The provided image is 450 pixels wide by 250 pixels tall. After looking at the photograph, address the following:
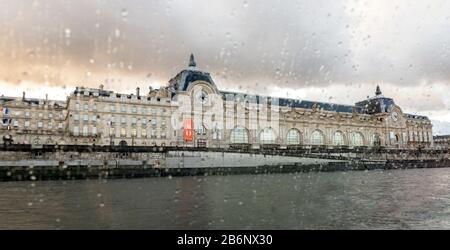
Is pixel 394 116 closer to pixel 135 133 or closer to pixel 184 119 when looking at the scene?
pixel 184 119

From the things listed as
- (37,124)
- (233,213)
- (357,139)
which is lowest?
(233,213)

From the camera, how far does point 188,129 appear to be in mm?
51625

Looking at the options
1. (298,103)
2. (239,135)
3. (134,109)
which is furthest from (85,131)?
(298,103)

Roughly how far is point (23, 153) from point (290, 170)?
103 feet

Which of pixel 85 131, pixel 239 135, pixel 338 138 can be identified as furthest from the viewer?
pixel 338 138

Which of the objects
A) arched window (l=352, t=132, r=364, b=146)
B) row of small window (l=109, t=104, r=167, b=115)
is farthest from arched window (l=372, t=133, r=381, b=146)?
row of small window (l=109, t=104, r=167, b=115)

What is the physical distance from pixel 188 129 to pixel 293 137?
21.3 metres

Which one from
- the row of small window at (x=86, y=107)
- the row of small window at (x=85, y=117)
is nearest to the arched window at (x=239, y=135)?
the row of small window at (x=85, y=117)

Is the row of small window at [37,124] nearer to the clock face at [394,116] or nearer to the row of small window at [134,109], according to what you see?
the row of small window at [134,109]

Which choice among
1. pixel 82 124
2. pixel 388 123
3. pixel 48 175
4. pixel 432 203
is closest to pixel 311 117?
pixel 388 123

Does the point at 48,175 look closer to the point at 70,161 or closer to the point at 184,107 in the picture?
the point at 70,161

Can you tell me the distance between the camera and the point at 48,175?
3219 cm

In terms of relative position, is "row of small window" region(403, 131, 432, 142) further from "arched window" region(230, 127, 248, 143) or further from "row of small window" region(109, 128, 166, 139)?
"row of small window" region(109, 128, 166, 139)

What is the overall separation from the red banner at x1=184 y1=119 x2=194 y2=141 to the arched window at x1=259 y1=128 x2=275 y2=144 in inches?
500
